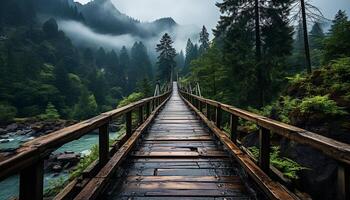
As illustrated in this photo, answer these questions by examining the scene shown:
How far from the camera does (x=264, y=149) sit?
2986mm

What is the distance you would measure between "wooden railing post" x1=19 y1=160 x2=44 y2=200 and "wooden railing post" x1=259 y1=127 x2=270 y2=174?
95.8 inches

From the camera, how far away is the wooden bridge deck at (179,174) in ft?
9.66

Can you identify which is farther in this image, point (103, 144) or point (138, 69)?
point (138, 69)

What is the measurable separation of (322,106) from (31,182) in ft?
21.9

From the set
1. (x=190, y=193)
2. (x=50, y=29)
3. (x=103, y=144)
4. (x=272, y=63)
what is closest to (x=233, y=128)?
(x=190, y=193)

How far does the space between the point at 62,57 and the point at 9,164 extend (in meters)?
105

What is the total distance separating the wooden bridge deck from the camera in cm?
294

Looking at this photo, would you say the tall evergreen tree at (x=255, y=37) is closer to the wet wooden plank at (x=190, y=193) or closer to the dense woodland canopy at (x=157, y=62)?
the dense woodland canopy at (x=157, y=62)

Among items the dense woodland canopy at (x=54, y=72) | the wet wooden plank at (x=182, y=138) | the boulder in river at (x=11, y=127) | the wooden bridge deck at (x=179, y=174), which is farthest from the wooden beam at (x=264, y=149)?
the boulder in river at (x=11, y=127)

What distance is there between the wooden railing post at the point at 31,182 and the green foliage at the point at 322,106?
6267 mm

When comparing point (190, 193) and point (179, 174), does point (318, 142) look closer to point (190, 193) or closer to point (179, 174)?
point (190, 193)

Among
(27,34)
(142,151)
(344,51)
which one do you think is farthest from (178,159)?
(27,34)

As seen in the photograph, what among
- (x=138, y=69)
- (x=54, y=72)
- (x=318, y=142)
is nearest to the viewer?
(x=318, y=142)

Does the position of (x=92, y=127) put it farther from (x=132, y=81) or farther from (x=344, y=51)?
(x=132, y=81)
